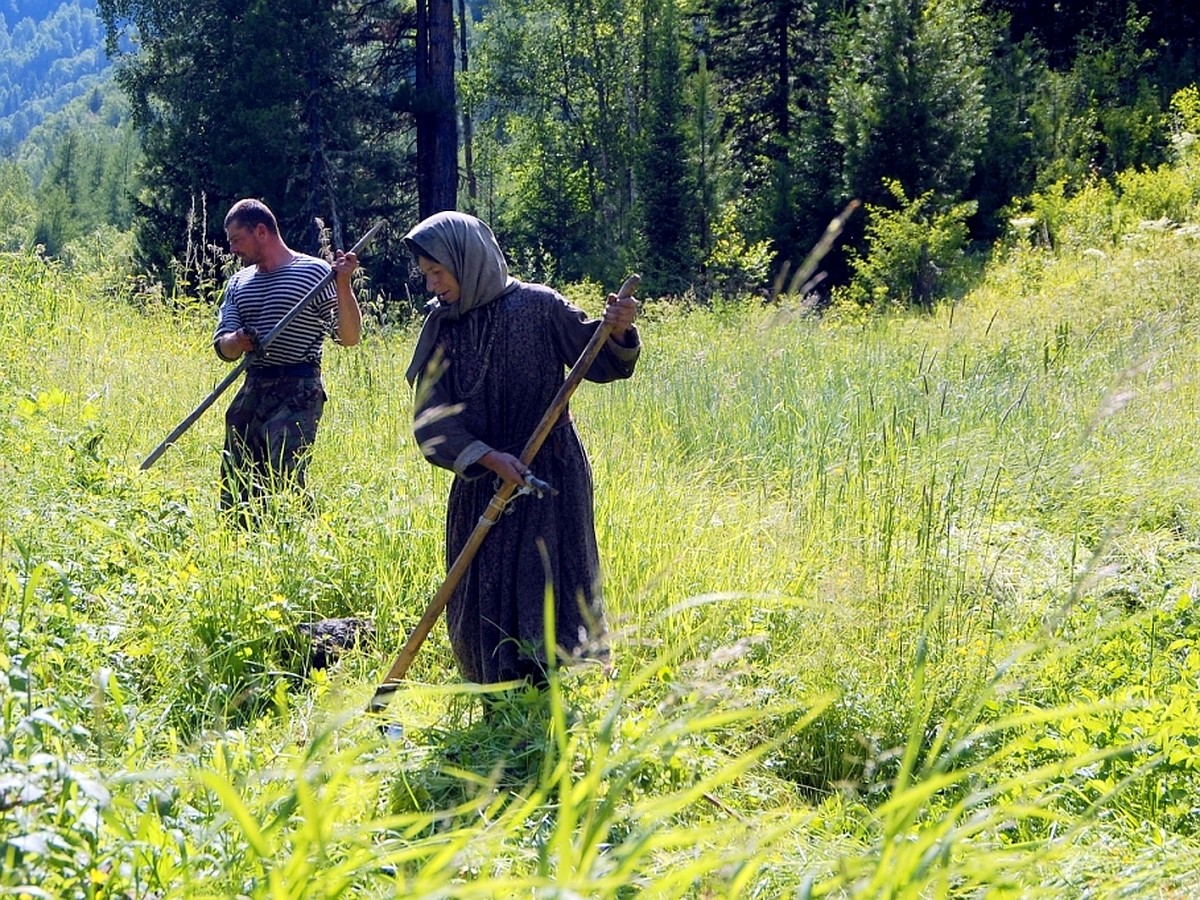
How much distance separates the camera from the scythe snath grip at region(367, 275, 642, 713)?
323 cm

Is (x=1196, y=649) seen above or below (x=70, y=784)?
below

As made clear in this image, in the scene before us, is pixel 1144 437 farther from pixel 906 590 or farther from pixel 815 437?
pixel 906 590

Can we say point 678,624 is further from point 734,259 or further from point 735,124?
point 735,124

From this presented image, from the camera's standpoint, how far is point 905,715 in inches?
139

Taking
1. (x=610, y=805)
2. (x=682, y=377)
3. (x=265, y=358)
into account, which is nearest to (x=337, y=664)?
(x=265, y=358)

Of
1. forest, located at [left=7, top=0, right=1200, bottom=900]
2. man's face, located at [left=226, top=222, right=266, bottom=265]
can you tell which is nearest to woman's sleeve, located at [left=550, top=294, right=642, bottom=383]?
forest, located at [left=7, top=0, right=1200, bottom=900]

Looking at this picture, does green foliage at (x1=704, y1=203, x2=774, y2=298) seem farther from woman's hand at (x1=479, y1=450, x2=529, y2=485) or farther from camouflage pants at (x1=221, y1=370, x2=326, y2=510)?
woman's hand at (x1=479, y1=450, x2=529, y2=485)

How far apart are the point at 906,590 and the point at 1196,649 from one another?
3.21ft

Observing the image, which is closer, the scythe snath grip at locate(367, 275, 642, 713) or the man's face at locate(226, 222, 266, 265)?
the scythe snath grip at locate(367, 275, 642, 713)

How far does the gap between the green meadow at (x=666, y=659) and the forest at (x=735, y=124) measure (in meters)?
11.5

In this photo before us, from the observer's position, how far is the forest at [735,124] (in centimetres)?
2020

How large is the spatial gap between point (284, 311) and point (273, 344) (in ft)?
0.58

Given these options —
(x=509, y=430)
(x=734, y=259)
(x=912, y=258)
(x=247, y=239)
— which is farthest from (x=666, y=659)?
(x=734, y=259)

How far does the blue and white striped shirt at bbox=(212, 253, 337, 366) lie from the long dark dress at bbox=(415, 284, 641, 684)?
175 centimetres
